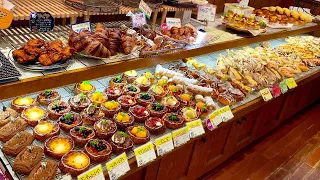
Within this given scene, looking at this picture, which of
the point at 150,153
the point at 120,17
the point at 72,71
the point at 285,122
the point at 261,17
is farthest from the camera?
the point at 285,122

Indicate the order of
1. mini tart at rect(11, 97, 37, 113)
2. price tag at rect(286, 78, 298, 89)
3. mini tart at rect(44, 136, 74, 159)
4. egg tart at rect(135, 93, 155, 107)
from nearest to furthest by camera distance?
mini tart at rect(44, 136, 74, 159) < mini tart at rect(11, 97, 37, 113) < egg tart at rect(135, 93, 155, 107) < price tag at rect(286, 78, 298, 89)

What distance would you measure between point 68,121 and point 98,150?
1.39 feet

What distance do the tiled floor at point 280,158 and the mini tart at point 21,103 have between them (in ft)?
→ 7.91

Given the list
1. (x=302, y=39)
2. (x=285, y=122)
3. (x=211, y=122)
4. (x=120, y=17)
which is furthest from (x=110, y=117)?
(x=302, y=39)

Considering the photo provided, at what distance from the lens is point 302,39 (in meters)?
6.09

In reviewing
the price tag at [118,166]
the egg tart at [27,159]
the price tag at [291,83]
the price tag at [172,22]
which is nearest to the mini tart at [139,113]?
the price tag at [118,166]

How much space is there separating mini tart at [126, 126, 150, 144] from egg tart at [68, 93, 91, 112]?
0.48 metres

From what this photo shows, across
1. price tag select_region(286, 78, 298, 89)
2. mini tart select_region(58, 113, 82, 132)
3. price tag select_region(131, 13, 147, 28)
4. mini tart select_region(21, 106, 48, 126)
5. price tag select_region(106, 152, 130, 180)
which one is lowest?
price tag select_region(286, 78, 298, 89)

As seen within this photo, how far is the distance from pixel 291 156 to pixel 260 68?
153cm

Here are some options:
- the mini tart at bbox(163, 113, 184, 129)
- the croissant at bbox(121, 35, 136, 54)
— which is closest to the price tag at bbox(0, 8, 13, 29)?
the croissant at bbox(121, 35, 136, 54)

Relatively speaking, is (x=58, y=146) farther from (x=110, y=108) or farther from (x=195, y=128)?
(x=195, y=128)

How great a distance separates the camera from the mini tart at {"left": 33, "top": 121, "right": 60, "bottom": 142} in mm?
2518

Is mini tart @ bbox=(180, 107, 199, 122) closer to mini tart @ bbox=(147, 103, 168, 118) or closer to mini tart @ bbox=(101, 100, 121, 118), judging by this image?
mini tart @ bbox=(147, 103, 168, 118)

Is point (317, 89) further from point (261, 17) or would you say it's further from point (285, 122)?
point (261, 17)
